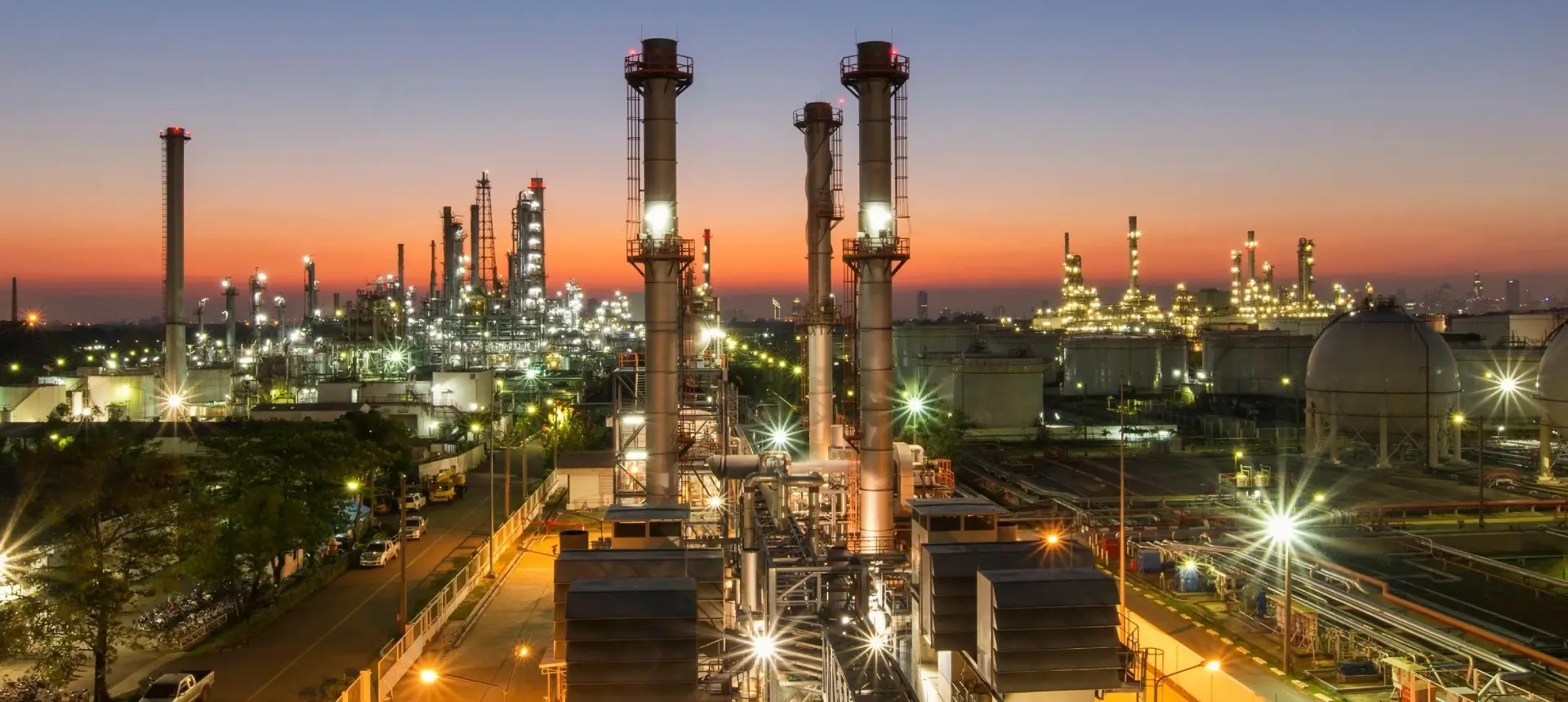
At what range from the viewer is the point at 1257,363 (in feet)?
271

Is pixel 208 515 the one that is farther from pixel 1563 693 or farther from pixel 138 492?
pixel 1563 693

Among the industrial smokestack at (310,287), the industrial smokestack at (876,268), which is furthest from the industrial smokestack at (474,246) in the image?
the industrial smokestack at (876,268)

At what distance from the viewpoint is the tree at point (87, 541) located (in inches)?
758

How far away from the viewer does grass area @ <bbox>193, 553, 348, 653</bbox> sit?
2456 centimetres

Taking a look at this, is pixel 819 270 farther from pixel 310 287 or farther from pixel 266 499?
pixel 310 287

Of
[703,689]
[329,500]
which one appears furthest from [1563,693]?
[329,500]

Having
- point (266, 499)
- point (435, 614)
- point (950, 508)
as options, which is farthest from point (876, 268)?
point (266, 499)

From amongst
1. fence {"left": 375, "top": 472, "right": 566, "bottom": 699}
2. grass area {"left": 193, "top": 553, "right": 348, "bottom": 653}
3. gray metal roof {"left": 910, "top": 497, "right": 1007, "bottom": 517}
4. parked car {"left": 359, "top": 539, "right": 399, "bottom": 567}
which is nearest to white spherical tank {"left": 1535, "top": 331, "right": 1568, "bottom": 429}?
gray metal roof {"left": 910, "top": 497, "right": 1007, "bottom": 517}

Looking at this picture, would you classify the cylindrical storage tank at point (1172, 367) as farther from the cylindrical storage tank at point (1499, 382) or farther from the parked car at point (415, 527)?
the parked car at point (415, 527)

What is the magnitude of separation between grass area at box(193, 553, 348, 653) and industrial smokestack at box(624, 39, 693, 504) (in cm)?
976

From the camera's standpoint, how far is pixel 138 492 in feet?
68.8

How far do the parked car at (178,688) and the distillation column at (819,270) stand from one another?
17924mm

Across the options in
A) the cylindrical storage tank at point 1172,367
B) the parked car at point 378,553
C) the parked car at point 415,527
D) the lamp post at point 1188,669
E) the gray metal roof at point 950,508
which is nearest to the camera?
the lamp post at point 1188,669

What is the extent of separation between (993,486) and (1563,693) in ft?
86.1
